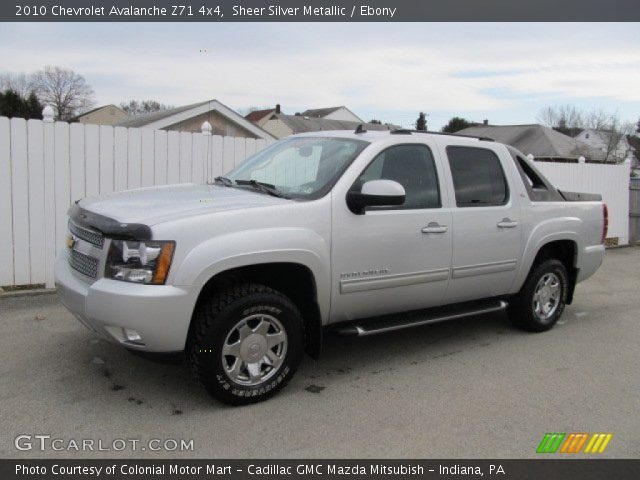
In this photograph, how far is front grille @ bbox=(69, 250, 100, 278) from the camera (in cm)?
378

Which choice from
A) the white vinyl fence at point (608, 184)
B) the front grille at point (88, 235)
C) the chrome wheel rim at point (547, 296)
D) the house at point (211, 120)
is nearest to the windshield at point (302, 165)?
the front grille at point (88, 235)

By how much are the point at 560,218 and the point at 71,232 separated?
449cm

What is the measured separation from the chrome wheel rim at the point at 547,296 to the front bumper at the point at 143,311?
12.0 feet

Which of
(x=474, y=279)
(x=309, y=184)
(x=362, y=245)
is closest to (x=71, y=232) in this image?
(x=309, y=184)

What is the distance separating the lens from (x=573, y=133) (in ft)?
213

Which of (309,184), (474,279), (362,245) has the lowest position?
(474,279)

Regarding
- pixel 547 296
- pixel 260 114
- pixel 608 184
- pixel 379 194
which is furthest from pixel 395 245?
pixel 260 114

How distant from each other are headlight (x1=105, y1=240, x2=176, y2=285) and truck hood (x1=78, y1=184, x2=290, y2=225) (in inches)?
5.8

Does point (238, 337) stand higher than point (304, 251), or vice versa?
point (304, 251)

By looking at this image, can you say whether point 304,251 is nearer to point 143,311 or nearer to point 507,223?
point 143,311

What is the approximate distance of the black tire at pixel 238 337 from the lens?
12.1 ft

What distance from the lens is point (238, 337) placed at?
3.84 metres

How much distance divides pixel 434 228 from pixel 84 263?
8.62 feet
